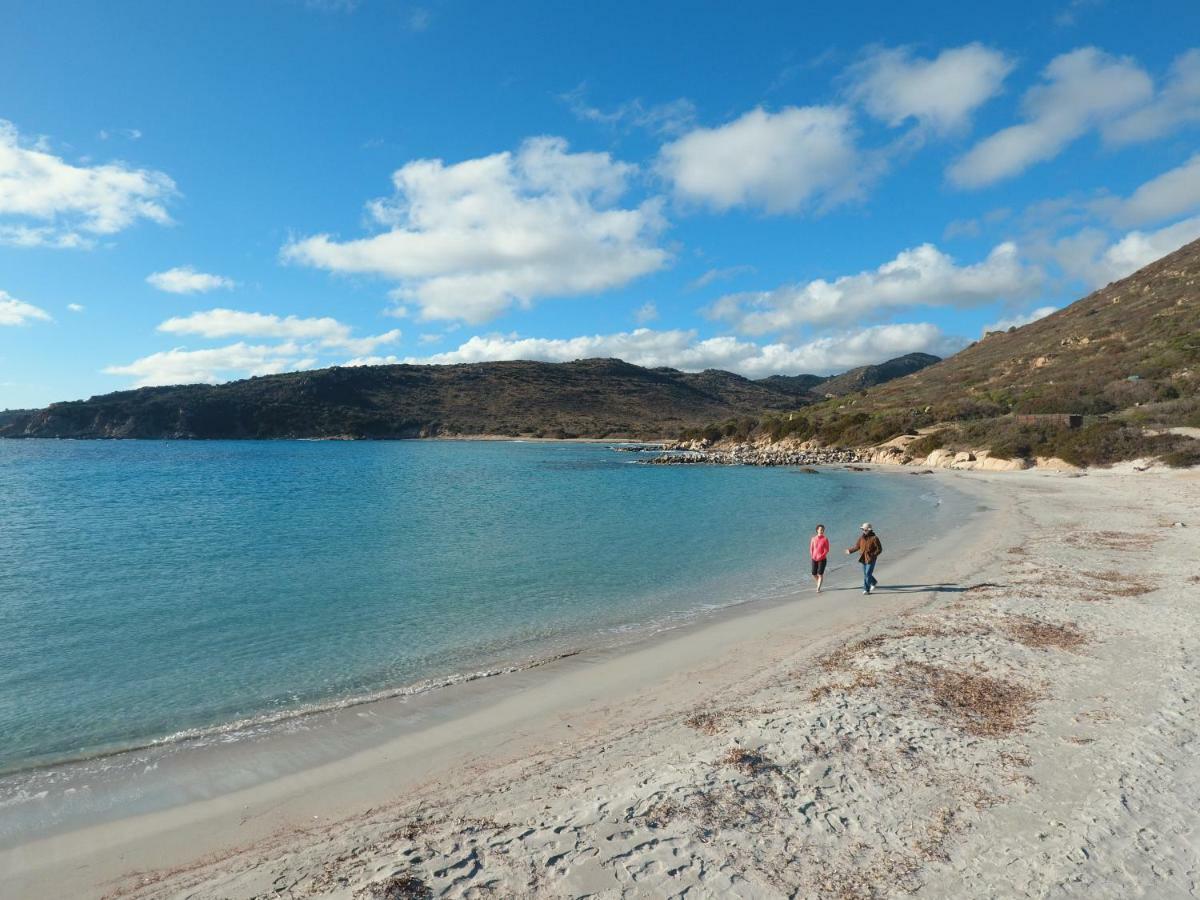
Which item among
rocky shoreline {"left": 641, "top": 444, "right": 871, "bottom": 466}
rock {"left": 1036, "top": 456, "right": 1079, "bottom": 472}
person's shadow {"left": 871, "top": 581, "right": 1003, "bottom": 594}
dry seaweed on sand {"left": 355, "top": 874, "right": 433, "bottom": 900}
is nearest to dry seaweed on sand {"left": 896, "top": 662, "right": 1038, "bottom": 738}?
dry seaweed on sand {"left": 355, "top": 874, "right": 433, "bottom": 900}

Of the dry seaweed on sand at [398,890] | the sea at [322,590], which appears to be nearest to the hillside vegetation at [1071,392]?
the sea at [322,590]

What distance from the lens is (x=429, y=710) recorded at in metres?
9.75

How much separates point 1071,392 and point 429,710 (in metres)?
59.5

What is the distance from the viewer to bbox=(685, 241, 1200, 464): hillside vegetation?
140 ft

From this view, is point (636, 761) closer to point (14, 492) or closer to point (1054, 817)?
point (1054, 817)

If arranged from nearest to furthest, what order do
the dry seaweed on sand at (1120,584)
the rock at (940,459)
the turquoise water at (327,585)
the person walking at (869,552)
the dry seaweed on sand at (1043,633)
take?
the turquoise water at (327,585), the dry seaweed on sand at (1043,633), the dry seaweed on sand at (1120,584), the person walking at (869,552), the rock at (940,459)

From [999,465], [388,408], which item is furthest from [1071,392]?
[388,408]

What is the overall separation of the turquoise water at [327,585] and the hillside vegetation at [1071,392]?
1265 centimetres

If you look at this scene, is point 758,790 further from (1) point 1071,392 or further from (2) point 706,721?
(1) point 1071,392

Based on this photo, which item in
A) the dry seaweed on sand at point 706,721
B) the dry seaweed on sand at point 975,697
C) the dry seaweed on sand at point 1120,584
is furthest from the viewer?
the dry seaweed on sand at point 1120,584

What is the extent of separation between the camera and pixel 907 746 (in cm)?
740

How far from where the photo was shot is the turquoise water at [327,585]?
1052cm

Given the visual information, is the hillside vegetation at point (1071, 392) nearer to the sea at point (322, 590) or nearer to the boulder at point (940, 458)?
the boulder at point (940, 458)

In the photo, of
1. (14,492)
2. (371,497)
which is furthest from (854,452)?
(14,492)
